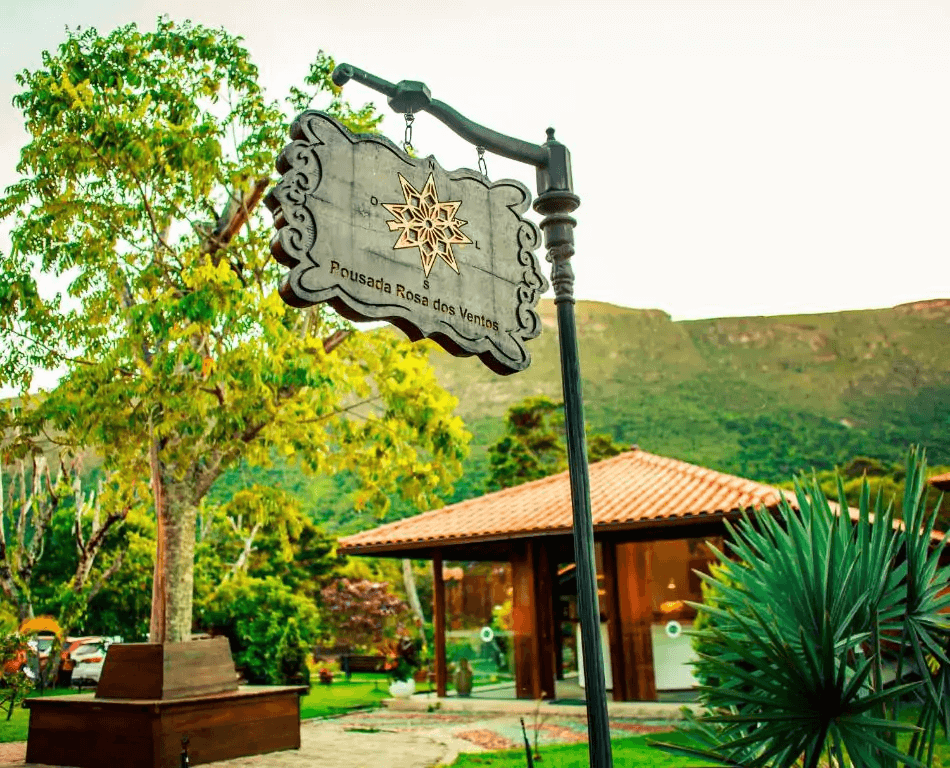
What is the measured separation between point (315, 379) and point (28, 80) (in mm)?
6369

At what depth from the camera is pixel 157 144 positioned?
1132 cm

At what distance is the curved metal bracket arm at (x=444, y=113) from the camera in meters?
3.67

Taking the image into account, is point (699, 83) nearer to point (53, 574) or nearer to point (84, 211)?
point (84, 211)

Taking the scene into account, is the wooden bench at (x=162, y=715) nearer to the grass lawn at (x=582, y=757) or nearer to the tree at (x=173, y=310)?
the tree at (x=173, y=310)

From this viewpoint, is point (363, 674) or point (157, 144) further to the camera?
point (363, 674)

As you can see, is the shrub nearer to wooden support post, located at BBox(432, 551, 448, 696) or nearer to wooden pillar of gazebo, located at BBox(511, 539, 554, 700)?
wooden support post, located at BBox(432, 551, 448, 696)

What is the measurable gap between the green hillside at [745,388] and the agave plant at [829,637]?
43.1m

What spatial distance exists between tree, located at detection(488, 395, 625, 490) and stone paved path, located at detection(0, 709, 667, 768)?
21.2 meters

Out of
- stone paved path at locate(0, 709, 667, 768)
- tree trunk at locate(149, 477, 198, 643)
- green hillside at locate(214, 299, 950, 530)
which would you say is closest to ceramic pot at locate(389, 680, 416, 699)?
stone paved path at locate(0, 709, 667, 768)

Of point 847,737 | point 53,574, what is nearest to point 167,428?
point 847,737

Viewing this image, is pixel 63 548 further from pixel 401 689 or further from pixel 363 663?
pixel 401 689

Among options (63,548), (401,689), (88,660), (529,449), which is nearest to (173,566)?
(401,689)

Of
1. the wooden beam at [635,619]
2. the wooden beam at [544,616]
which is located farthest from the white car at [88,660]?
the wooden beam at [635,619]

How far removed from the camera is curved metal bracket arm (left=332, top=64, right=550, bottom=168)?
3.67 m
